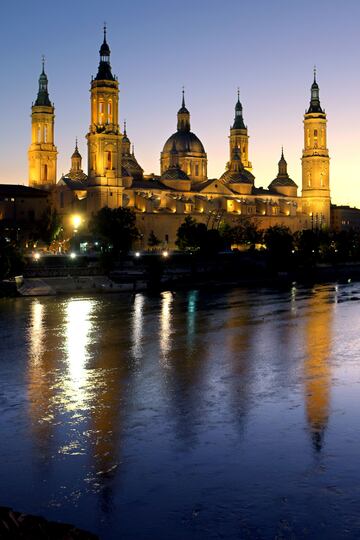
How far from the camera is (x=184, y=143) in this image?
11619 cm

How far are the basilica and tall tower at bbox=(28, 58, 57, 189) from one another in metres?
0.12

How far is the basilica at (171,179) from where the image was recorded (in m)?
92.1

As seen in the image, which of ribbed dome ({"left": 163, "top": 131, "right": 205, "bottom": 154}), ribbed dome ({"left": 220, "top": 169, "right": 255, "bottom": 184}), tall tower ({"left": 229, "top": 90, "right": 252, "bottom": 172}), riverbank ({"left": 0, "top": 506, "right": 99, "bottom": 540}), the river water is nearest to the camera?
riverbank ({"left": 0, "top": 506, "right": 99, "bottom": 540})

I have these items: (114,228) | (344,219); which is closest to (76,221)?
(114,228)

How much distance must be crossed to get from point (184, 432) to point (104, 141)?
76.4 meters

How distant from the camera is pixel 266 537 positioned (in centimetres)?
1136

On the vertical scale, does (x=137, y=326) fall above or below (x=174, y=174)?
below

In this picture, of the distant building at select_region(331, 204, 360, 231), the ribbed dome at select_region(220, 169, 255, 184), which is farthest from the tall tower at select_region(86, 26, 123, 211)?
the distant building at select_region(331, 204, 360, 231)

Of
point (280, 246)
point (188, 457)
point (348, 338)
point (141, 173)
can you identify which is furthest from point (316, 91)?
point (188, 457)

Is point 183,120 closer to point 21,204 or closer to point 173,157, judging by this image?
point 173,157

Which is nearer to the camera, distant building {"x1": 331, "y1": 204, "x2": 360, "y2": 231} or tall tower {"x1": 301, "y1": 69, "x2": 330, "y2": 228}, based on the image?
tall tower {"x1": 301, "y1": 69, "x2": 330, "y2": 228}

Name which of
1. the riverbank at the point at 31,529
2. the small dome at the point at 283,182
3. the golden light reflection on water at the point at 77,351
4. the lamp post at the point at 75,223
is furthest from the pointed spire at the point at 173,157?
the riverbank at the point at 31,529

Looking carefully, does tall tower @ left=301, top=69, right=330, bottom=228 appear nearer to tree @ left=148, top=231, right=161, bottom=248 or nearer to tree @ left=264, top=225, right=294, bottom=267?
tree @ left=264, top=225, right=294, bottom=267

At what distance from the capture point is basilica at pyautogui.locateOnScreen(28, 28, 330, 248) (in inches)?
3625
